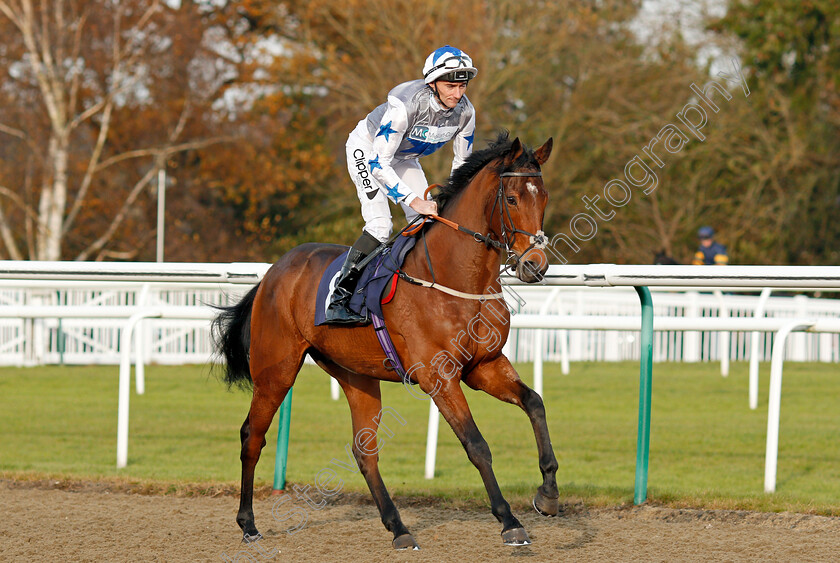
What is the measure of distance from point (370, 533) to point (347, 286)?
114 cm

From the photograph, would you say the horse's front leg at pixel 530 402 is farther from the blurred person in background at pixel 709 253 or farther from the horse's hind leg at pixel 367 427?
the blurred person in background at pixel 709 253

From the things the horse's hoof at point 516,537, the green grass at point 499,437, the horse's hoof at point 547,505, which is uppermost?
the horse's hoof at point 547,505

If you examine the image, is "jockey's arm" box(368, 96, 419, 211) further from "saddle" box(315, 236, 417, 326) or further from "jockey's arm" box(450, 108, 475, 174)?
"jockey's arm" box(450, 108, 475, 174)

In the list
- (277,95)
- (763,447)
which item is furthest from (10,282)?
(277,95)

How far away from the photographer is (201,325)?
12.3 meters

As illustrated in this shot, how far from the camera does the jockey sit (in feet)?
14.3

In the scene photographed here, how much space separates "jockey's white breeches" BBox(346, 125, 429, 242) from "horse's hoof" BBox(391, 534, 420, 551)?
133 centimetres

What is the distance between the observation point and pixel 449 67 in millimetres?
4324

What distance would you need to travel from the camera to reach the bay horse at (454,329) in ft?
12.9

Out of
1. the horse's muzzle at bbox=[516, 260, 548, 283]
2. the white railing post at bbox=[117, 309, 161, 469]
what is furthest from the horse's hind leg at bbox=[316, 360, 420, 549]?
the white railing post at bbox=[117, 309, 161, 469]

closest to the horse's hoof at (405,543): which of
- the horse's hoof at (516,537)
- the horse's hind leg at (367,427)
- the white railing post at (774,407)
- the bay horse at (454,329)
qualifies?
the bay horse at (454,329)

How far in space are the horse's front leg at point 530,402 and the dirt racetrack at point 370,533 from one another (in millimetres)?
255

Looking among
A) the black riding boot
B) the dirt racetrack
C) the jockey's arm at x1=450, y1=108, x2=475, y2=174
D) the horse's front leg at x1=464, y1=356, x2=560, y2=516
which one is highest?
the jockey's arm at x1=450, y1=108, x2=475, y2=174

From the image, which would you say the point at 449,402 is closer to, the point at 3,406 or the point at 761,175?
the point at 3,406
